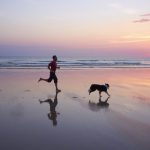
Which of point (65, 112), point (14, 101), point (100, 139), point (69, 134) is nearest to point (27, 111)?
point (65, 112)

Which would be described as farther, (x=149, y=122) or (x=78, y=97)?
(x=78, y=97)

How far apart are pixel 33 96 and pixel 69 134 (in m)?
6.14

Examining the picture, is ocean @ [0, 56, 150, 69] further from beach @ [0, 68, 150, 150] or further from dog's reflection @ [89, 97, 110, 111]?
dog's reflection @ [89, 97, 110, 111]

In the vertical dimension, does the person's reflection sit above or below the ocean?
above

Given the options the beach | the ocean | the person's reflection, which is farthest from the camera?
the ocean

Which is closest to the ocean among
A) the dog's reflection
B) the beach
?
the beach

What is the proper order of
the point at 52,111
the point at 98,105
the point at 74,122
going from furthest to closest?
the point at 98,105 < the point at 52,111 < the point at 74,122

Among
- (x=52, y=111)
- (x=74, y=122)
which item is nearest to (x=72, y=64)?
(x=52, y=111)

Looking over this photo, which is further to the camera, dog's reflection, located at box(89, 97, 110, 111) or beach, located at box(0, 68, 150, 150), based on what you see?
dog's reflection, located at box(89, 97, 110, 111)

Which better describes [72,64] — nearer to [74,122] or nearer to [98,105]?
[98,105]

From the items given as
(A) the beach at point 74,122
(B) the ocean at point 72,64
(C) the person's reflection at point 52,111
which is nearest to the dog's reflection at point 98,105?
(A) the beach at point 74,122

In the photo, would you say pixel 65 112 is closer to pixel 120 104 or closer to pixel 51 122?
pixel 51 122

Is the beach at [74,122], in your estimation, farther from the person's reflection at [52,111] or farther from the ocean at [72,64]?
the ocean at [72,64]

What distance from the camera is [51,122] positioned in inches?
348
